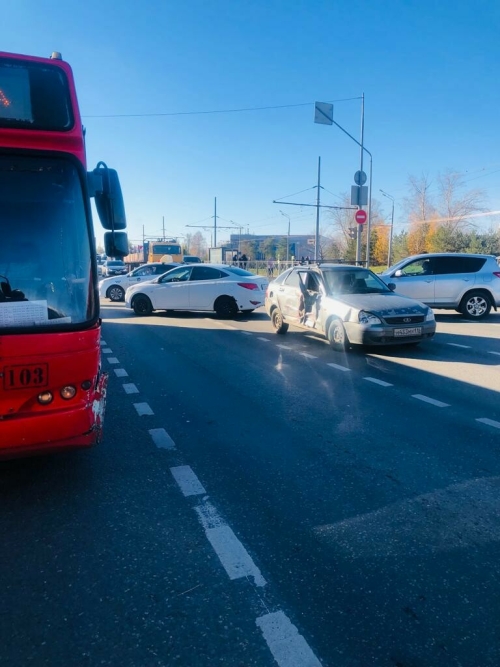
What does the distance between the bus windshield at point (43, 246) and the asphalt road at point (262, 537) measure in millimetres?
1406

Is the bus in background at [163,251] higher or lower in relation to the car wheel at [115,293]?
higher

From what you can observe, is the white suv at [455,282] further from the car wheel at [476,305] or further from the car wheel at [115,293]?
the car wheel at [115,293]

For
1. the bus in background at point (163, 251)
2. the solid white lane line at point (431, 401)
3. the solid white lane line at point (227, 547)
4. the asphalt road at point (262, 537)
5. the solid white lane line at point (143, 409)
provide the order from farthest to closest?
the bus in background at point (163, 251), the solid white lane line at point (431, 401), the solid white lane line at point (143, 409), the solid white lane line at point (227, 547), the asphalt road at point (262, 537)

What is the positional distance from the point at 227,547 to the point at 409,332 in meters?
6.80

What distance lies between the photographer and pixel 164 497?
3682 mm

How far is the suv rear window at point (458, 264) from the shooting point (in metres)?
14.1

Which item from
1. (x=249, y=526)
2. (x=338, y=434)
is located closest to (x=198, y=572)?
(x=249, y=526)

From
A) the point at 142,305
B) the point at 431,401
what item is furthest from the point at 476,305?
the point at 142,305

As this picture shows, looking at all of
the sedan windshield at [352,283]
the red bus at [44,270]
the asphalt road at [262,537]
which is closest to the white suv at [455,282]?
the sedan windshield at [352,283]

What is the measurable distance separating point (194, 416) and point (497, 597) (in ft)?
11.8

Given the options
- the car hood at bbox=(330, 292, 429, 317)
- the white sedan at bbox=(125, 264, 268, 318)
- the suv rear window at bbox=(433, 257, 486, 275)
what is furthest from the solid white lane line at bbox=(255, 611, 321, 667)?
the suv rear window at bbox=(433, 257, 486, 275)

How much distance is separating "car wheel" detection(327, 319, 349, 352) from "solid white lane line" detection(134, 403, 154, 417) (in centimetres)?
441

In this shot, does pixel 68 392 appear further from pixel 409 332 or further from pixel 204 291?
pixel 204 291

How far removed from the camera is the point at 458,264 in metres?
14.3
